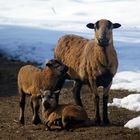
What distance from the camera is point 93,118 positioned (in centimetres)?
1296

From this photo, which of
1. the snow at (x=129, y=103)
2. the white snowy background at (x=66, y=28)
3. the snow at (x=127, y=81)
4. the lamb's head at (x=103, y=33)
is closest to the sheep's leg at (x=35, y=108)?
the lamb's head at (x=103, y=33)

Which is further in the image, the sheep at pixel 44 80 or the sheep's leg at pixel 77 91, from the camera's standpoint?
the sheep's leg at pixel 77 91

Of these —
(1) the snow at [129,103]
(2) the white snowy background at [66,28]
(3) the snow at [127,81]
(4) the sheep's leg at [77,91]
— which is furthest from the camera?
(2) the white snowy background at [66,28]

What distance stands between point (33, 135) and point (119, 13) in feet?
72.2

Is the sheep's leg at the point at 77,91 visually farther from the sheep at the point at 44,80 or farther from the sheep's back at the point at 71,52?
the sheep at the point at 44,80


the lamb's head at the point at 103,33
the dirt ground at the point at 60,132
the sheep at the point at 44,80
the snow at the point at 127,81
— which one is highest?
the lamb's head at the point at 103,33

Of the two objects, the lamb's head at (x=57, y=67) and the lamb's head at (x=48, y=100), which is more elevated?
the lamb's head at (x=57, y=67)

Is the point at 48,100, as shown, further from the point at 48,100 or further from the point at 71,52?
the point at 71,52

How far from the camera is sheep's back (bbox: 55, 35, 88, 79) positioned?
13102 millimetres

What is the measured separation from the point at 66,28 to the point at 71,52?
50.4ft

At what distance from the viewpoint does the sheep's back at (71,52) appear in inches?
516

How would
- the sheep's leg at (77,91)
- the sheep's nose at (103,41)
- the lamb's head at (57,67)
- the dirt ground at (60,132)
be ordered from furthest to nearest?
the sheep's leg at (77,91), the lamb's head at (57,67), the sheep's nose at (103,41), the dirt ground at (60,132)

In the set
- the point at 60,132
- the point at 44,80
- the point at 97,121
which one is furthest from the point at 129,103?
the point at 60,132

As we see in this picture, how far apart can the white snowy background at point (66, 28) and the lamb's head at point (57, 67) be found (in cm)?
176
